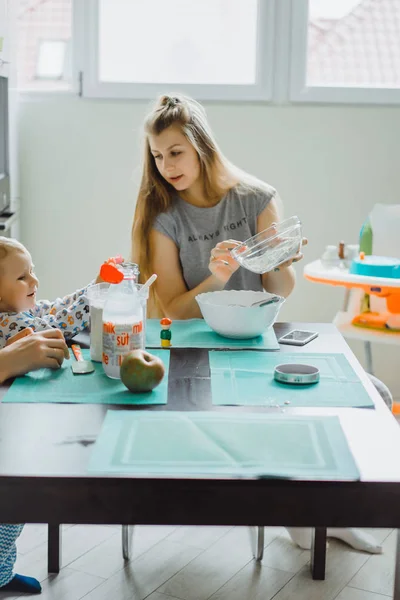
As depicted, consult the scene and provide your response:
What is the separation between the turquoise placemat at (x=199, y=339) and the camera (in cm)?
158

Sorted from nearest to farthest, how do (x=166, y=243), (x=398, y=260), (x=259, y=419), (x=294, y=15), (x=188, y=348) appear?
1. (x=259, y=419)
2. (x=188, y=348)
3. (x=166, y=243)
4. (x=398, y=260)
5. (x=294, y=15)

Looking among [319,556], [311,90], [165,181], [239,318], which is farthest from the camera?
[311,90]

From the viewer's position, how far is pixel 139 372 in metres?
1.26

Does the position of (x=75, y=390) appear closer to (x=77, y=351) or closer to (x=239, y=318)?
(x=77, y=351)

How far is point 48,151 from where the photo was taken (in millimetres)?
3123

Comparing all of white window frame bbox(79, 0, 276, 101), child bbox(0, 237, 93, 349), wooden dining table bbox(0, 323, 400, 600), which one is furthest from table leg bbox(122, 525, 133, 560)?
white window frame bbox(79, 0, 276, 101)

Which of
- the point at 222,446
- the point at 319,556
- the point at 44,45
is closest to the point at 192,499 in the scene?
the point at 222,446

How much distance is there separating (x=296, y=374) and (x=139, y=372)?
0.26 m

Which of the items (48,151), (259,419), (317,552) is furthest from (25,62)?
(259,419)

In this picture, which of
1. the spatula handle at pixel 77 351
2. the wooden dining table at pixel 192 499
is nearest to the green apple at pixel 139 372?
the spatula handle at pixel 77 351

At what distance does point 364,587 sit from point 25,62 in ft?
7.52

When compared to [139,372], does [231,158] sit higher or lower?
higher

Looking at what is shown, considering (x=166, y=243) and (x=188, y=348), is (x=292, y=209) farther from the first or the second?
(x=188, y=348)

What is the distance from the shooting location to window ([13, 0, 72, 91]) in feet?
10.1
